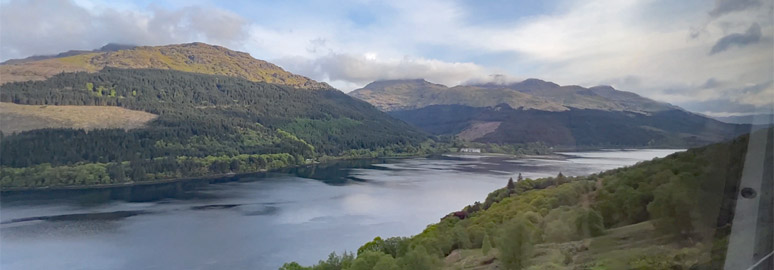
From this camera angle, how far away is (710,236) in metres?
2.34

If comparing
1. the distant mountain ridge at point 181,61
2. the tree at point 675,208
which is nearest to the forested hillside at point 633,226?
the tree at point 675,208

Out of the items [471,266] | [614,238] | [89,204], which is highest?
[614,238]

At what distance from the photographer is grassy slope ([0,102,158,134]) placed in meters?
25.1

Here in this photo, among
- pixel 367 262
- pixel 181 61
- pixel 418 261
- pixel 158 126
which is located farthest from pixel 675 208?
pixel 181 61

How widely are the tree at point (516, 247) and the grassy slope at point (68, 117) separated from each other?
80.7 ft

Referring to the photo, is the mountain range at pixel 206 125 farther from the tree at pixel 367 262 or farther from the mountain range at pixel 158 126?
the tree at pixel 367 262

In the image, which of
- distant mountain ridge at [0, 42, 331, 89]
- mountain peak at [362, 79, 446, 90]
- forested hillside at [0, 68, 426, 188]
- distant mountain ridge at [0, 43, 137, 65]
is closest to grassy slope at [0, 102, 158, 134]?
forested hillside at [0, 68, 426, 188]

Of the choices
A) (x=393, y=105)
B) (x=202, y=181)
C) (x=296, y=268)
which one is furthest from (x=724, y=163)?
(x=393, y=105)

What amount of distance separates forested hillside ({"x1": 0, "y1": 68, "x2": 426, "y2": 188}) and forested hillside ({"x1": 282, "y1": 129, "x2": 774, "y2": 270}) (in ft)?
68.8

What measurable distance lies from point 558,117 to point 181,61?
191ft

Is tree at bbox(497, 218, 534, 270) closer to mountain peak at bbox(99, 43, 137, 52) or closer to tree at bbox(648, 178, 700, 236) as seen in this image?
tree at bbox(648, 178, 700, 236)

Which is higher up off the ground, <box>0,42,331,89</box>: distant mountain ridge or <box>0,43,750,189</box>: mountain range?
<box>0,42,331,89</box>: distant mountain ridge

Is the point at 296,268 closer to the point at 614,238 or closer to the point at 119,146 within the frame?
the point at 614,238

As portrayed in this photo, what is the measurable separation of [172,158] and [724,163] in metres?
31.1
